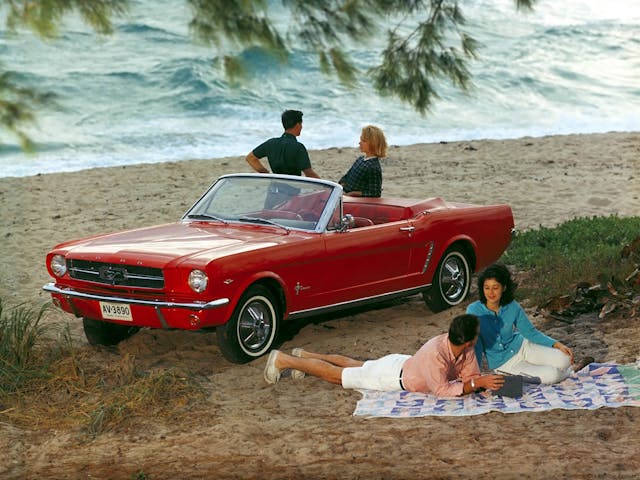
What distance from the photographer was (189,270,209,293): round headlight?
8.97 m

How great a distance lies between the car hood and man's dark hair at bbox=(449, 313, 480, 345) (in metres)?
2.10

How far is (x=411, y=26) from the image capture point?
44781 millimetres

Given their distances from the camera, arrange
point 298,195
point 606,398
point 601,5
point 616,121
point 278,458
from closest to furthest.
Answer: point 278,458, point 606,398, point 298,195, point 616,121, point 601,5

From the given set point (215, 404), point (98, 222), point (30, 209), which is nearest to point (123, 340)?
Result: point (215, 404)

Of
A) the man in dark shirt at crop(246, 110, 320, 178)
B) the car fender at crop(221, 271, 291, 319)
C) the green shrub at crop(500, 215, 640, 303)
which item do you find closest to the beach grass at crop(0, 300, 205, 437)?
the car fender at crop(221, 271, 291, 319)

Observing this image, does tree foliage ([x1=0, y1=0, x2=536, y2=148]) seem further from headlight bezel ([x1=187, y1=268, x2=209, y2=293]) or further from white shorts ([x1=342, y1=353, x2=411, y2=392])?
white shorts ([x1=342, y1=353, x2=411, y2=392])

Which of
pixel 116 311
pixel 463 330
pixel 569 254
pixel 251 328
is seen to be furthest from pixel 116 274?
pixel 569 254

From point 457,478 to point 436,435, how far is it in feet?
2.48

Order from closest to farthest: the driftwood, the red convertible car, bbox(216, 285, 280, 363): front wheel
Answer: the red convertible car → bbox(216, 285, 280, 363): front wheel → the driftwood

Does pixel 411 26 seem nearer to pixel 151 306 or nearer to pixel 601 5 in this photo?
pixel 601 5

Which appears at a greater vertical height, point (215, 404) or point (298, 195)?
point (298, 195)

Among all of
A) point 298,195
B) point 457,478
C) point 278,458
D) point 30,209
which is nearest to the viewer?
point 457,478

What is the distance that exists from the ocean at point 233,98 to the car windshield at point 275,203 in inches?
715

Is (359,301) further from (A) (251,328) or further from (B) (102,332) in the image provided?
(B) (102,332)
